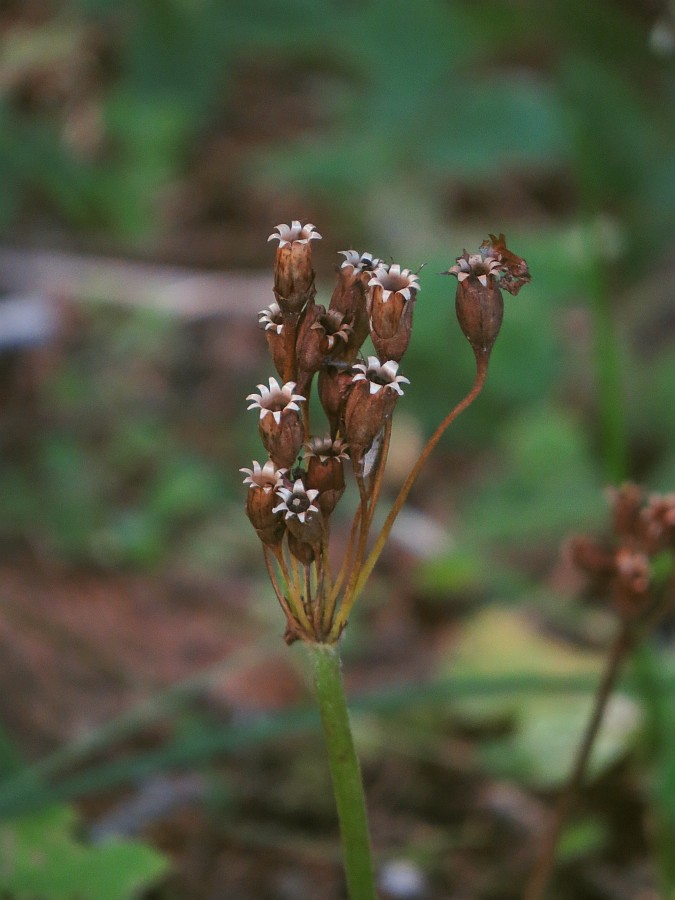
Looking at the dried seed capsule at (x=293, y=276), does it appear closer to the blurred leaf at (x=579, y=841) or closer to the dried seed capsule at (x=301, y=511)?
the dried seed capsule at (x=301, y=511)

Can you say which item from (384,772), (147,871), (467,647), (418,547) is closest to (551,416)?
(418,547)

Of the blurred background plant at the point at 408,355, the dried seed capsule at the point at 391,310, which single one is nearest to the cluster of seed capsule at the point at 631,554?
the blurred background plant at the point at 408,355

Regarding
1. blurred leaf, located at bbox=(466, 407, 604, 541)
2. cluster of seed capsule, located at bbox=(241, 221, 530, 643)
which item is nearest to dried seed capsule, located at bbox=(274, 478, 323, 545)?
cluster of seed capsule, located at bbox=(241, 221, 530, 643)

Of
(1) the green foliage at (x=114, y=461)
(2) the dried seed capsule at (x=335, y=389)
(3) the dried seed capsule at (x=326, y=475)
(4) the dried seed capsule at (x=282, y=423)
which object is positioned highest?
(1) the green foliage at (x=114, y=461)

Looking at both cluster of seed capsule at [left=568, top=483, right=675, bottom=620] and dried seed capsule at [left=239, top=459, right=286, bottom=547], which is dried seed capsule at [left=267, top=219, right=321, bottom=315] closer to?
dried seed capsule at [left=239, top=459, right=286, bottom=547]

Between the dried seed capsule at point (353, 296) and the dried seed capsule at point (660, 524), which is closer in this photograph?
the dried seed capsule at point (353, 296)

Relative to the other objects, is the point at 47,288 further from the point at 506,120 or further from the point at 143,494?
the point at 506,120
